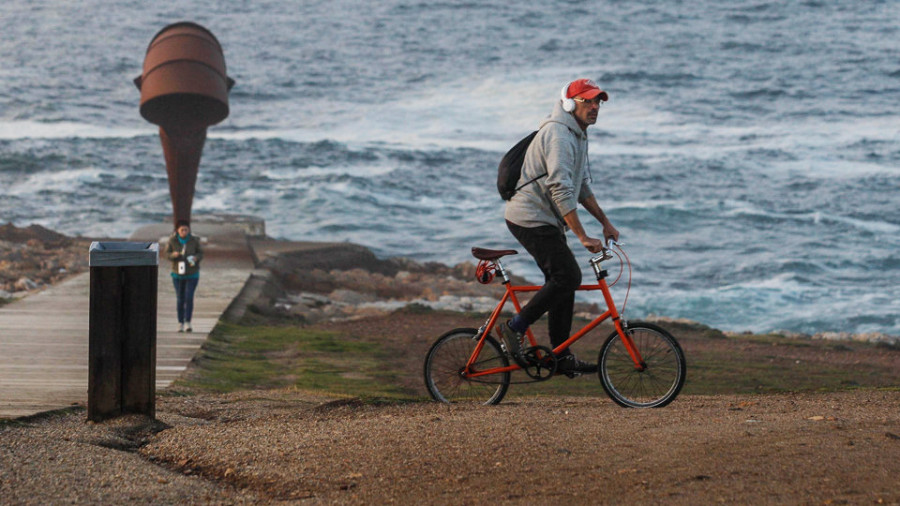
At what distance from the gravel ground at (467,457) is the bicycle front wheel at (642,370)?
18cm

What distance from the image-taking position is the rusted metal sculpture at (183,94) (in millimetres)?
16422

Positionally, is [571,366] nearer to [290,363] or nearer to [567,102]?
[567,102]

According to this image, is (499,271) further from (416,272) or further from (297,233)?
(297,233)

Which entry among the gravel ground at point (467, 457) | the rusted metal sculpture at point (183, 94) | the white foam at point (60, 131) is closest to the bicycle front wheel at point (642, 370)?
the gravel ground at point (467, 457)

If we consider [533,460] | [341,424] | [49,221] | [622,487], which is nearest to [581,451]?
[533,460]

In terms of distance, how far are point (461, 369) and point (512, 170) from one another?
1.23 meters

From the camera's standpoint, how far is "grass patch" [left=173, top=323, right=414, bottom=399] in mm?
8906

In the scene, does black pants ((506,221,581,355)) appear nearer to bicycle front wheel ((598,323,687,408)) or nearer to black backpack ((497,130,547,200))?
black backpack ((497,130,547,200))

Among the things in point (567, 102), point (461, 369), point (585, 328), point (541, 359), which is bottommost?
point (461, 369)

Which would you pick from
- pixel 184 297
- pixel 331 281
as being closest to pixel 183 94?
pixel 331 281

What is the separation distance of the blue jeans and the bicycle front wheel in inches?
235

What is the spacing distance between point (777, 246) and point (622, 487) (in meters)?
32.2

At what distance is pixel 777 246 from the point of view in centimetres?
3469

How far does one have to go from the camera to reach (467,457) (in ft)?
15.2
